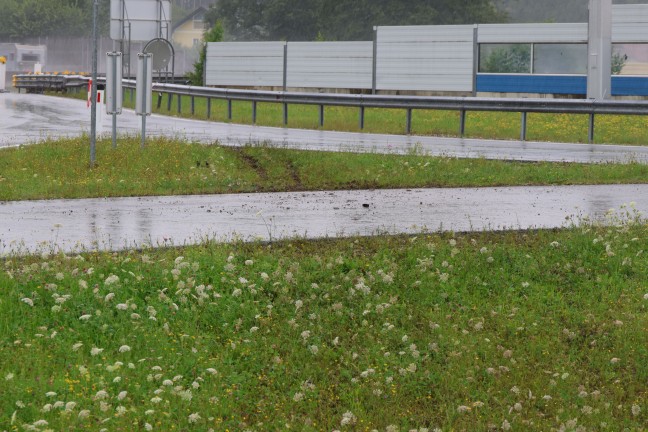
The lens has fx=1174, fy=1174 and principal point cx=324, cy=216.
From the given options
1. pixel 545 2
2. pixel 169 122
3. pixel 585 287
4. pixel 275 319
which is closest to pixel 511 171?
pixel 585 287

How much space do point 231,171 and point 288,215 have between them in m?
4.52

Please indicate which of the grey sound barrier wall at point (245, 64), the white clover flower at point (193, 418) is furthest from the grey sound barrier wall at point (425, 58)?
the white clover flower at point (193, 418)

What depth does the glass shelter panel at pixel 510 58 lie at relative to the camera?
4384 cm

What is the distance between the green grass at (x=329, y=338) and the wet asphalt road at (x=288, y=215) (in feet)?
3.04

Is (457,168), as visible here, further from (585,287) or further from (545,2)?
(545,2)

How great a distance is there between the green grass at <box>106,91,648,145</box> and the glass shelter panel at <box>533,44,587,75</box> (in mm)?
6717

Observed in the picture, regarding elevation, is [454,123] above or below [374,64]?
below

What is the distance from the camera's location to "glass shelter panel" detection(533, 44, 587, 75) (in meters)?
42.5

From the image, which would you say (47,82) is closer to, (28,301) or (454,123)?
(454,123)

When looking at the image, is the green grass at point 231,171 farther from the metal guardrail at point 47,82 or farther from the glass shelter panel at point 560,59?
the metal guardrail at point 47,82

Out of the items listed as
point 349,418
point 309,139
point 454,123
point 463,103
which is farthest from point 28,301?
A: point 454,123

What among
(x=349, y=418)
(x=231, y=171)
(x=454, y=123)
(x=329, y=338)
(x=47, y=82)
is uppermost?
(x=47, y=82)

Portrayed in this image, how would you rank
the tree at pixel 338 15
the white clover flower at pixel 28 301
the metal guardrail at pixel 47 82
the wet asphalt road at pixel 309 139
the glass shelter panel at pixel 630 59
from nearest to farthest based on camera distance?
the white clover flower at pixel 28 301
the wet asphalt road at pixel 309 139
the glass shelter panel at pixel 630 59
the metal guardrail at pixel 47 82
the tree at pixel 338 15

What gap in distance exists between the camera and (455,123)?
32031mm
